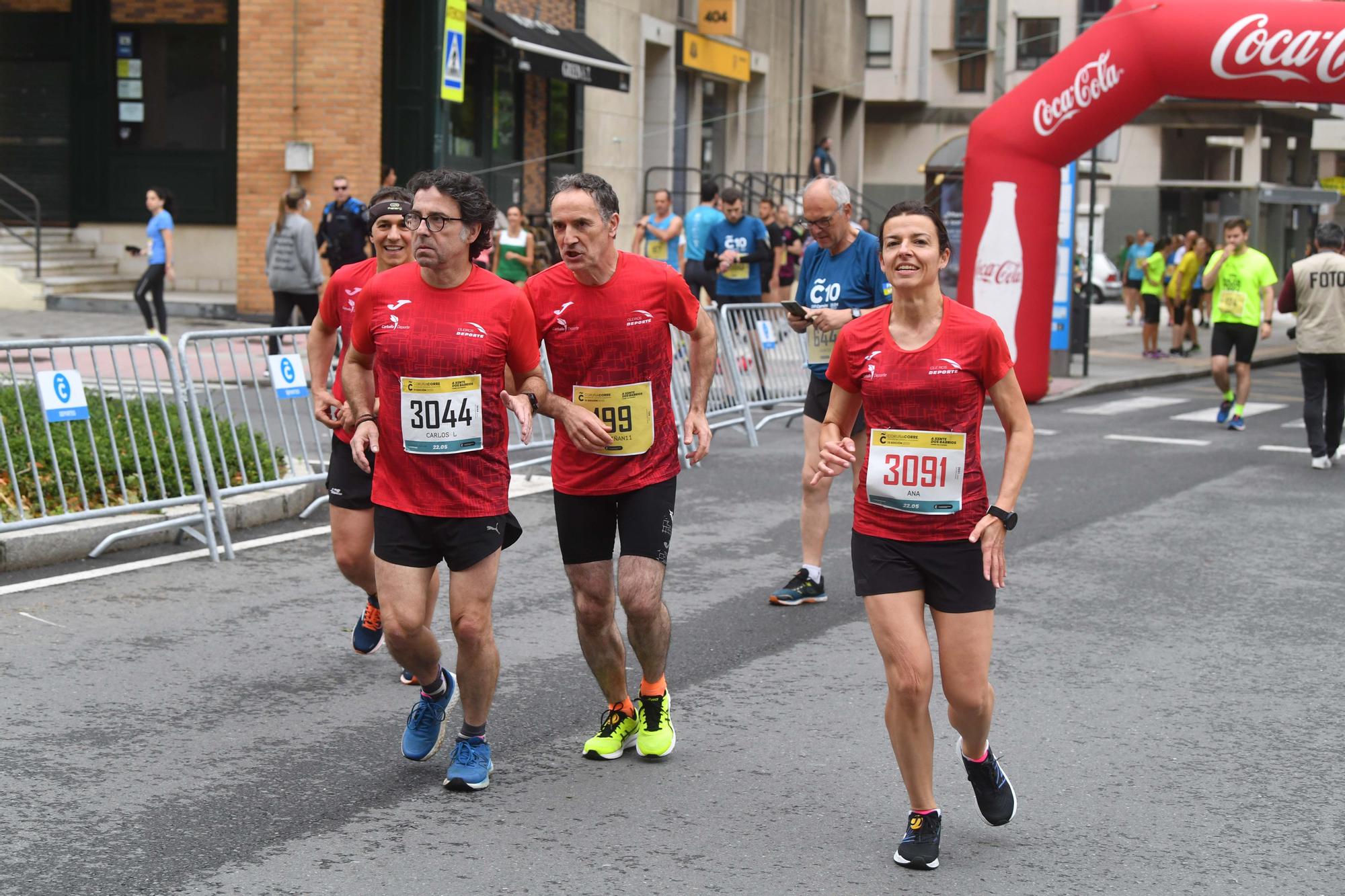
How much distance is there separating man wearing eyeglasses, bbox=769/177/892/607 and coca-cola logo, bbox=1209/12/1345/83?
31.1ft

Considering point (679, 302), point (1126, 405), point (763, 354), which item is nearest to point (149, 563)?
point (679, 302)

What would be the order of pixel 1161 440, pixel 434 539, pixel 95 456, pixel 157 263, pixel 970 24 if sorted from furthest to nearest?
pixel 970 24 → pixel 157 263 → pixel 1161 440 → pixel 95 456 → pixel 434 539

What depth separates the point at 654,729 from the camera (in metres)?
5.60

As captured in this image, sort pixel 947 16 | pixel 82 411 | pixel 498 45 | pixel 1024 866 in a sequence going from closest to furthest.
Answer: pixel 1024 866 → pixel 82 411 → pixel 498 45 → pixel 947 16

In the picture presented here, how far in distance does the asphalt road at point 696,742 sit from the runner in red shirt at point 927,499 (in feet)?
1.33

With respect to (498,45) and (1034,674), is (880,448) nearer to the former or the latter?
(1034,674)

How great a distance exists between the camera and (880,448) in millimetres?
4707

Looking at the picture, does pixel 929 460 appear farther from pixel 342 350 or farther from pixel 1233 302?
pixel 1233 302

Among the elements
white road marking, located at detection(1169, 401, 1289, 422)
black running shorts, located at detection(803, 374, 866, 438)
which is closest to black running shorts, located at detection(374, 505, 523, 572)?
black running shorts, located at detection(803, 374, 866, 438)

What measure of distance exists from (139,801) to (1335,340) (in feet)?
35.2

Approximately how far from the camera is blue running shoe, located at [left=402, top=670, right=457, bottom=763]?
17.7 ft

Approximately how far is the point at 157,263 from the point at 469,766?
580 inches

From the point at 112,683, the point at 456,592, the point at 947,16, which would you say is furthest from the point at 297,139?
the point at 947,16

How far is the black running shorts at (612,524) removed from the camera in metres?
5.44
